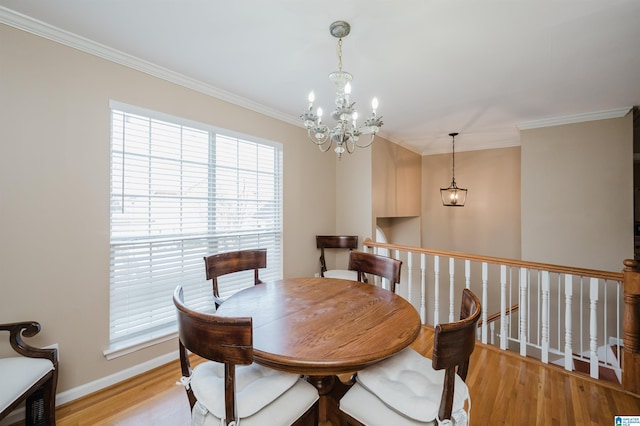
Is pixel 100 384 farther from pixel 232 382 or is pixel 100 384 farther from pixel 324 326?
pixel 324 326

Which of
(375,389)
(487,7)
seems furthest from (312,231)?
(487,7)

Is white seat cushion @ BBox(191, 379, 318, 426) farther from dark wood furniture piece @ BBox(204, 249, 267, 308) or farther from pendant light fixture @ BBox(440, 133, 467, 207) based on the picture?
pendant light fixture @ BBox(440, 133, 467, 207)

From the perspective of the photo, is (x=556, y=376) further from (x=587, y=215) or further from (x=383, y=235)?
(x=383, y=235)

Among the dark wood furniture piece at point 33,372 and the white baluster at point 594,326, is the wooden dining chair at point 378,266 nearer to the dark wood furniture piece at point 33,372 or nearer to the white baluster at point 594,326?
the white baluster at point 594,326

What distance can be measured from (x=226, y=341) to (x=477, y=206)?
513cm

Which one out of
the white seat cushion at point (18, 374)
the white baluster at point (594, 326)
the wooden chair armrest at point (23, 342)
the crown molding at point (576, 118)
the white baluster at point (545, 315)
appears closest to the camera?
the white seat cushion at point (18, 374)

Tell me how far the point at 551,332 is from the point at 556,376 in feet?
5.68

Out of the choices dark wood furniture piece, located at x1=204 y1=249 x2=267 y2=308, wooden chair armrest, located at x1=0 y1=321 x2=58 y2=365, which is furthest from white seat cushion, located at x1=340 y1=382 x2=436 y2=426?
wooden chair armrest, located at x1=0 y1=321 x2=58 y2=365

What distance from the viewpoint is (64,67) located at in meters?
1.85

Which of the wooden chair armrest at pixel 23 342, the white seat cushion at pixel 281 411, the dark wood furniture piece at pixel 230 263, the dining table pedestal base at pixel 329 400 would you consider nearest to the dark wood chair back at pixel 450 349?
the white seat cushion at pixel 281 411

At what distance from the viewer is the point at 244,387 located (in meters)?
1.24

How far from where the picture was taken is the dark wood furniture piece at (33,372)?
4.65 ft

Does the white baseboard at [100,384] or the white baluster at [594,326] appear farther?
the white baluster at [594,326]

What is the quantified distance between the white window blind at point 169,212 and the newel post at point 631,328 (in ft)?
10.7
